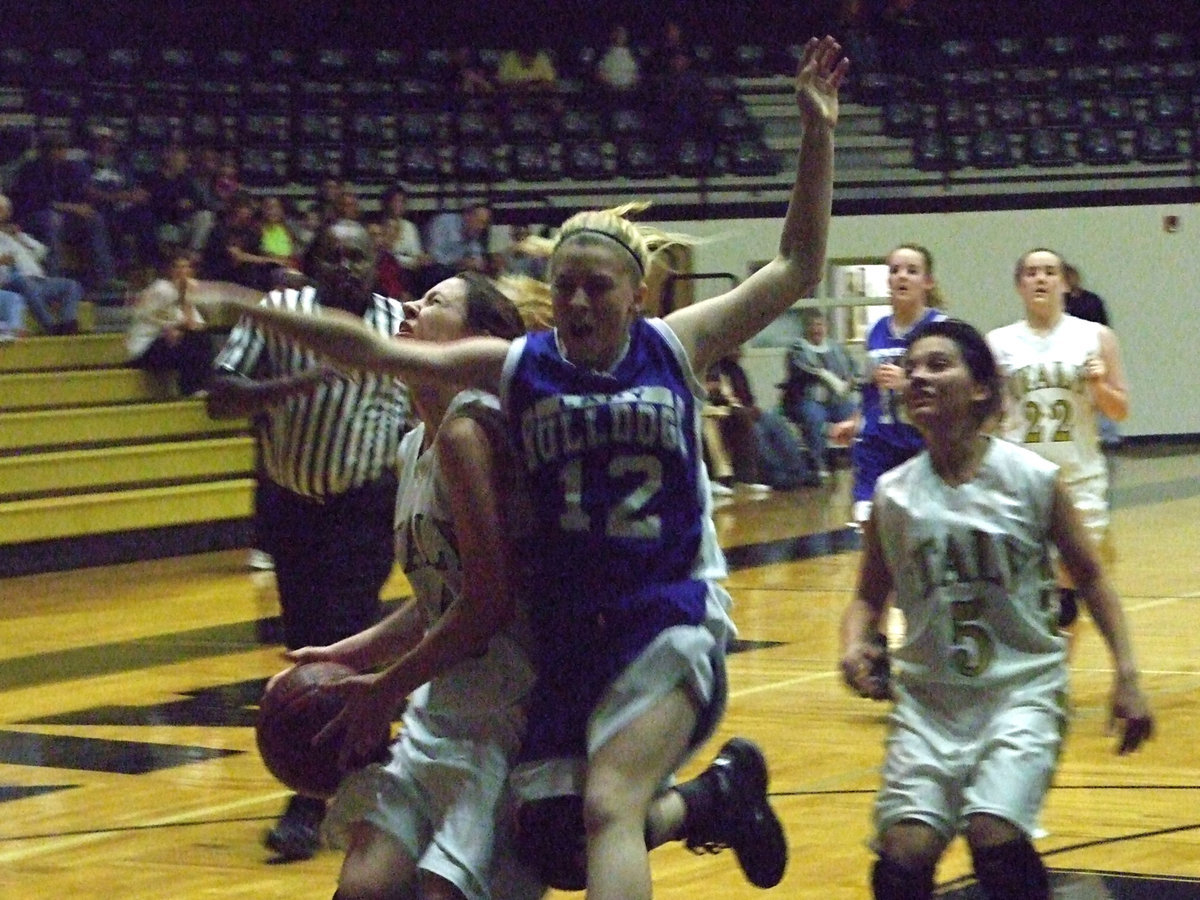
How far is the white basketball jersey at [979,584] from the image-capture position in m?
3.75

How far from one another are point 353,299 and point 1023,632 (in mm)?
2147

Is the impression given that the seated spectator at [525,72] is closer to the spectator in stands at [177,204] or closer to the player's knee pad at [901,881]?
the spectator in stands at [177,204]

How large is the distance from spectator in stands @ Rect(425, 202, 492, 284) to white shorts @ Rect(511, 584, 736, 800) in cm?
1255

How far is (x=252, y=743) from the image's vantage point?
6.90 metres

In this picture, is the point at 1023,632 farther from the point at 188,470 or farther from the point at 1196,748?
the point at 188,470

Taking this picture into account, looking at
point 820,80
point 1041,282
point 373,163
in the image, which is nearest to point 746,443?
point 373,163

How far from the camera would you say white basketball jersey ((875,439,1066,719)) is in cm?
375

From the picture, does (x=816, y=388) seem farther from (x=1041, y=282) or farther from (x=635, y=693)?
(x=635, y=693)

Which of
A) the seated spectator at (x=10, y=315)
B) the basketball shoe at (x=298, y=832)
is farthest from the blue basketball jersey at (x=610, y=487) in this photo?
the seated spectator at (x=10, y=315)

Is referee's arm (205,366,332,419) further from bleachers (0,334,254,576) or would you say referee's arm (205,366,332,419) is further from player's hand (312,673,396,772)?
Answer: bleachers (0,334,254,576)

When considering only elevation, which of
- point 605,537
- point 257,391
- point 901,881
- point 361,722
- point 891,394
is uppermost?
point 257,391

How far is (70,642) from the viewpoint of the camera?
966 centimetres

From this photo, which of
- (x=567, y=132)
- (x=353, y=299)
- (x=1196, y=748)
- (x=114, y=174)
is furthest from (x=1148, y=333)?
(x=353, y=299)

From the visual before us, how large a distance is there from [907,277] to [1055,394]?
0.65m
